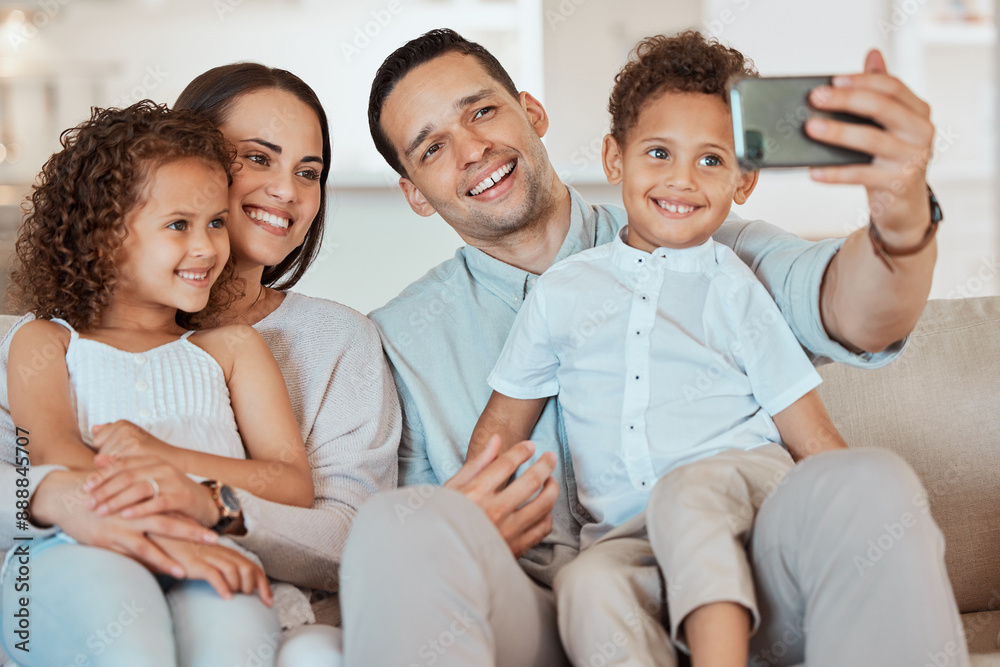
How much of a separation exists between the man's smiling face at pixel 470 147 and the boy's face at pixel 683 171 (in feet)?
1.23

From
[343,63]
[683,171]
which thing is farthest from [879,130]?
[343,63]

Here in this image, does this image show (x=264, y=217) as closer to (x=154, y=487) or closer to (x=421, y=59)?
(x=421, y=59)

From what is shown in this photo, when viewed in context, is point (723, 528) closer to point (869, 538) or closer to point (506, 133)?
point (869, 538)

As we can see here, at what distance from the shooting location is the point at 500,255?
5.73 feet

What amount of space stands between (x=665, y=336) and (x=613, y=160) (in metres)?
0.34

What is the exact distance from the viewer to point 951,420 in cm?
161

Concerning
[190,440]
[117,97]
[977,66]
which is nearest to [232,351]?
[190,440]

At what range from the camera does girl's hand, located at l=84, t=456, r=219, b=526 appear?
3.45ft

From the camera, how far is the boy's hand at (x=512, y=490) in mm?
1154

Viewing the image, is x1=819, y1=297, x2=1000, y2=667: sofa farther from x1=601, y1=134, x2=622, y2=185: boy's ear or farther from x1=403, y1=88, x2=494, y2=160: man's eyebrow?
x1=403, y1=88, x2=494, y2=160: man's eyebrow

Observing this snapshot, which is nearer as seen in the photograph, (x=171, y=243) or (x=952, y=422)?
(x=171, y=243)

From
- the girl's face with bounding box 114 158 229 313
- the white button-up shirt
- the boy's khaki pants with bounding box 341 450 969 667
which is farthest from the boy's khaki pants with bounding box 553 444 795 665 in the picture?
the girl's face with bounding box 114 158 229 313

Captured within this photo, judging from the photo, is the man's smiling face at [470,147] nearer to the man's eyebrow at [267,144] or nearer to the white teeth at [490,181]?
the white teeth at [490,181]

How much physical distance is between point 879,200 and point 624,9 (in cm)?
275
